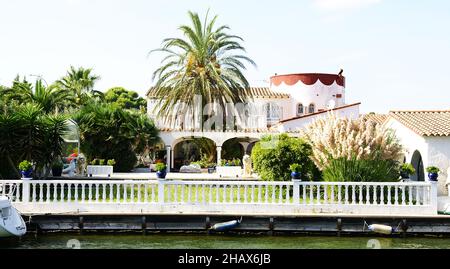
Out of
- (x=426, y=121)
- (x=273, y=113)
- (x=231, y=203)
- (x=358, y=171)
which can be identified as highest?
(x=273, y=113)

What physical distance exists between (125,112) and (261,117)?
13.2 metres

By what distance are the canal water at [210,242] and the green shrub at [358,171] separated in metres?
2.43

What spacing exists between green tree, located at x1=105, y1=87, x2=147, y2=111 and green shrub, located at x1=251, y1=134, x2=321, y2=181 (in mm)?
46448

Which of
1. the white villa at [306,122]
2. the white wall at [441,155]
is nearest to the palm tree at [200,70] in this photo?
the white villa at [306,122]

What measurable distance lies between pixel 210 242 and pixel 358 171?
5.27 m

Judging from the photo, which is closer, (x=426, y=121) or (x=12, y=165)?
(x=12, y=165)

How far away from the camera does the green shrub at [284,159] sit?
17.7 meters

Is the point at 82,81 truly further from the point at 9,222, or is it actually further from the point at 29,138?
the point at 9,222

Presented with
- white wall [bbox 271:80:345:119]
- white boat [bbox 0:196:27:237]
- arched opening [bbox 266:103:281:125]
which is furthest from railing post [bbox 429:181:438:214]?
white wall [bbox 271:80:345:119]

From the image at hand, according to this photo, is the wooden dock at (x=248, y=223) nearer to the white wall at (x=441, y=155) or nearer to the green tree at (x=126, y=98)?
the white wall at (x=441, y=155)

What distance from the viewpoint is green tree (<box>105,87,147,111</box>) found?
210 feet

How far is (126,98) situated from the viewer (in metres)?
65.4

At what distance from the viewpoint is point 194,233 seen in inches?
555

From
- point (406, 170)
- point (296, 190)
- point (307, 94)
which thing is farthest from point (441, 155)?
point (307, 94)
